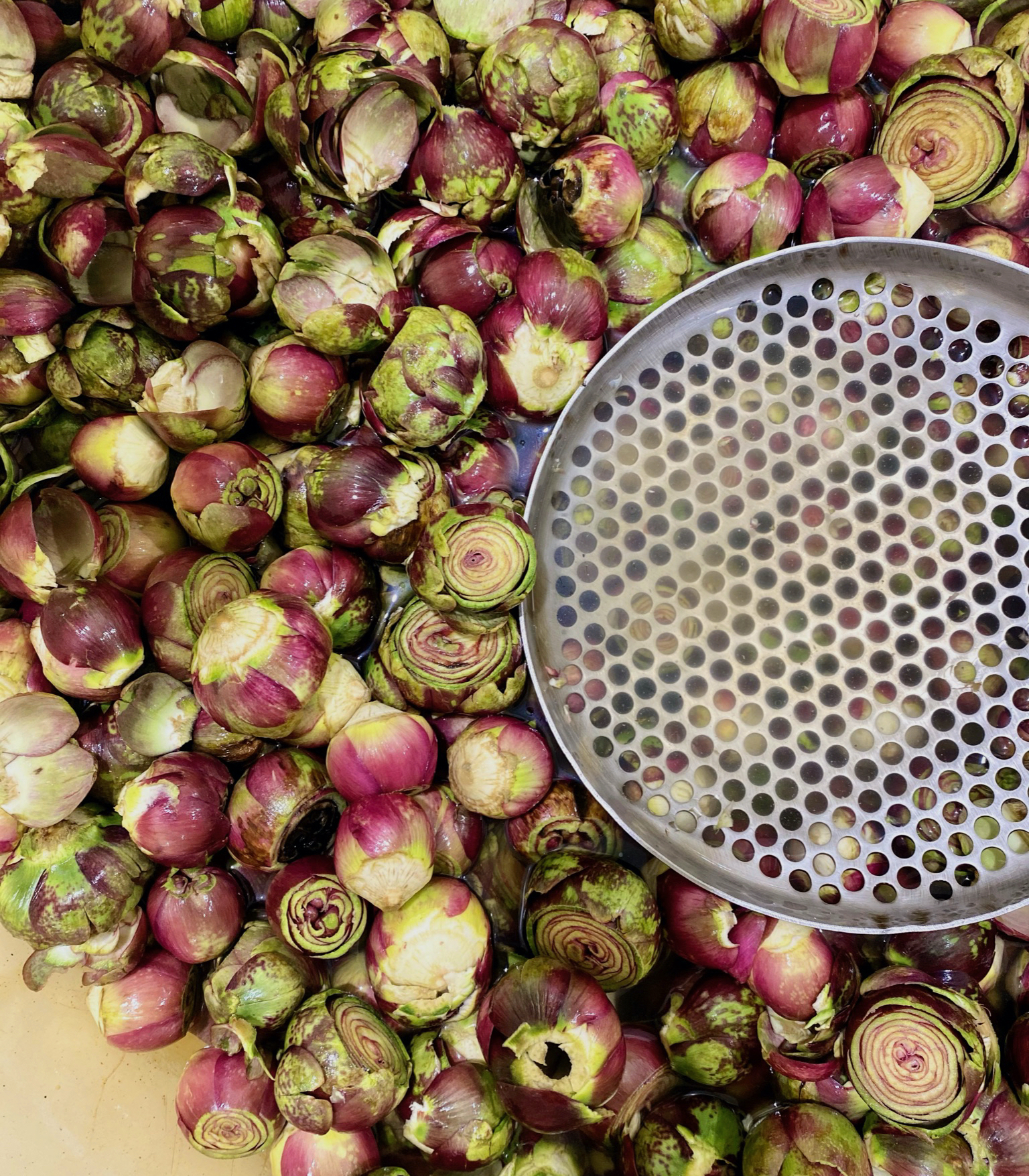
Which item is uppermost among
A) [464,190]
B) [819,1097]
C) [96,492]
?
[464,190]

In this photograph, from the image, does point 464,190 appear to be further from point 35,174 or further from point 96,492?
point 96,492

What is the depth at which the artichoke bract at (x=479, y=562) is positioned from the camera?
3.61 ft

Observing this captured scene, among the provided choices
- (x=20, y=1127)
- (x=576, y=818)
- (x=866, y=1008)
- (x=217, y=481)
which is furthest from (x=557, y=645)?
(x=20, y=1127)

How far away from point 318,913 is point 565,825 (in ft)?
1.13

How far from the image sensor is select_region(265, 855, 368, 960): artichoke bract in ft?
3.78

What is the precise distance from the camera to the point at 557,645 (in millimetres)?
1196

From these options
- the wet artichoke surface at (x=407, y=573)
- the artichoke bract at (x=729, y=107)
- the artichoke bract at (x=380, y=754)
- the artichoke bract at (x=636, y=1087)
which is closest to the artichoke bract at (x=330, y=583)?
the wet artichoke surface at (x=407, y=573)

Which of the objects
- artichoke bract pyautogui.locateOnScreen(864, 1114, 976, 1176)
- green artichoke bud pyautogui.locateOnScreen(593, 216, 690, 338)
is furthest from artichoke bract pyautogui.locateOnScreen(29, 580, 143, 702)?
artichoke bract pyautogui.locateOnScreen(864, 1114, 976, 1176)

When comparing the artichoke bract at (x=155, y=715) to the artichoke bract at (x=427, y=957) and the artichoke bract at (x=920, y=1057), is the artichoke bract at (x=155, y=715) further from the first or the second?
the artichoke bract at (x=920, y=1057)

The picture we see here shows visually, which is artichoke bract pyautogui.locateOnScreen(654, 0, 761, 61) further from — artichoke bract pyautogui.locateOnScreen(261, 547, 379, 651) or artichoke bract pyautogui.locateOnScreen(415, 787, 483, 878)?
artichoke bract pyautogui.locateOnScreen(415, 787, 483, 878)

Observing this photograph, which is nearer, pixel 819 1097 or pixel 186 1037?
pixel 819 1097

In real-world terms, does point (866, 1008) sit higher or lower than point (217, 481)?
lower

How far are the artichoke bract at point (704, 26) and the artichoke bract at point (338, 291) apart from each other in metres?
0.51

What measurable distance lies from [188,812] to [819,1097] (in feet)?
2.99
